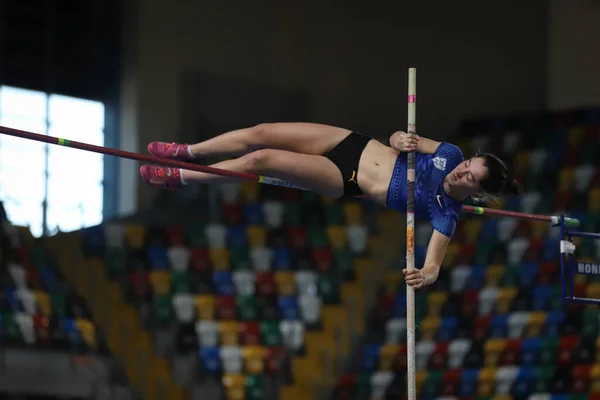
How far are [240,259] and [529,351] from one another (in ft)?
8.26

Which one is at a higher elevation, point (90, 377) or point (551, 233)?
point (551, 233)

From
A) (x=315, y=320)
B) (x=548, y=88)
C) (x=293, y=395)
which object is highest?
(x=548, y=88)

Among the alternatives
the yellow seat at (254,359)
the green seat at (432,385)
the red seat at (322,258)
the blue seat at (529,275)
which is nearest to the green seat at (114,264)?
the yellow seat at (254,359)

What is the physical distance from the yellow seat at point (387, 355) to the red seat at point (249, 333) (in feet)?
3.35

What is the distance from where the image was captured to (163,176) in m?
5.76

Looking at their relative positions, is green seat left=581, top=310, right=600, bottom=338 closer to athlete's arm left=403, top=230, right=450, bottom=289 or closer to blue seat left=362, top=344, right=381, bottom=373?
blue seat left=362, top=344, right=381, bottom=373

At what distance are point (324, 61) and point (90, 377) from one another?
4300mm

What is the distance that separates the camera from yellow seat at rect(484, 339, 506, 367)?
935 centimetres

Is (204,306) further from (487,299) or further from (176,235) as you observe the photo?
(487,299)

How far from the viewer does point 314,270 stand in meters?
9.49

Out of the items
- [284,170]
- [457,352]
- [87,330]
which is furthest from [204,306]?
[284,170]

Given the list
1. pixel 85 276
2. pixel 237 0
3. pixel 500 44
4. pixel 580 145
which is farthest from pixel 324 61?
pixel 85 276

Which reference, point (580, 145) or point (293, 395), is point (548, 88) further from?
point (293, 395)

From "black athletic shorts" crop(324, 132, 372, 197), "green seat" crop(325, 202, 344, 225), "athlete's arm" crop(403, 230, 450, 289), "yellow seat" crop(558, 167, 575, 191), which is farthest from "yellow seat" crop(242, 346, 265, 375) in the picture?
"athlete's arm" crop(403, 230, 450, 289)
